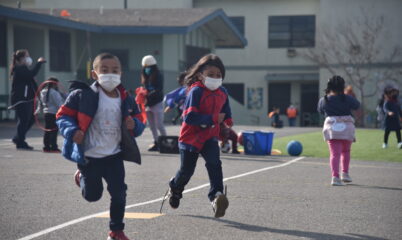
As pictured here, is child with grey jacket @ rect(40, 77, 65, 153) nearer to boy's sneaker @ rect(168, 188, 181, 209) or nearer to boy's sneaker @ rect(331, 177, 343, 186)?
boy's sneaker @ rect(331, 177, 343, 186)

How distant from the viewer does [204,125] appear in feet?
23.3

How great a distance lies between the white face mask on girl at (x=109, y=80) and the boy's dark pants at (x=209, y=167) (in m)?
1.49

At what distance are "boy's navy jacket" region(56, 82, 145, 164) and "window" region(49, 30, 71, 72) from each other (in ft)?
87.4

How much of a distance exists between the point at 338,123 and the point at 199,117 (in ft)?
12.5

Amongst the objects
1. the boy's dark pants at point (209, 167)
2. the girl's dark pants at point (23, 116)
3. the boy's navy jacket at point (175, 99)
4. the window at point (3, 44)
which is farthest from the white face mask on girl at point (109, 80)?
the window at point (3, 44)

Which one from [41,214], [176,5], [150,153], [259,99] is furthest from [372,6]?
[41,214]

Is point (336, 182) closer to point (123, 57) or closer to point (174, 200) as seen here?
point (174, 200)

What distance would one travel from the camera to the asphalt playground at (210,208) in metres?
6.36

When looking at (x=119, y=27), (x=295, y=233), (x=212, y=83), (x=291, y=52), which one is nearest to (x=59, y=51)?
(x=119, y=27)

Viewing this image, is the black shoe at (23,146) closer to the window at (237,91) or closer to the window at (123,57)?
the window at (123,57)

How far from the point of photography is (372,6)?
44.6 m

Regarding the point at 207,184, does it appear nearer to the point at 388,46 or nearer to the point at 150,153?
the point at 150,153

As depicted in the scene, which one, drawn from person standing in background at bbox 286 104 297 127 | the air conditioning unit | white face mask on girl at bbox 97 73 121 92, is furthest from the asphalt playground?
the air conditioning unit

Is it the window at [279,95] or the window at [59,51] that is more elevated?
the window at [59,51]
